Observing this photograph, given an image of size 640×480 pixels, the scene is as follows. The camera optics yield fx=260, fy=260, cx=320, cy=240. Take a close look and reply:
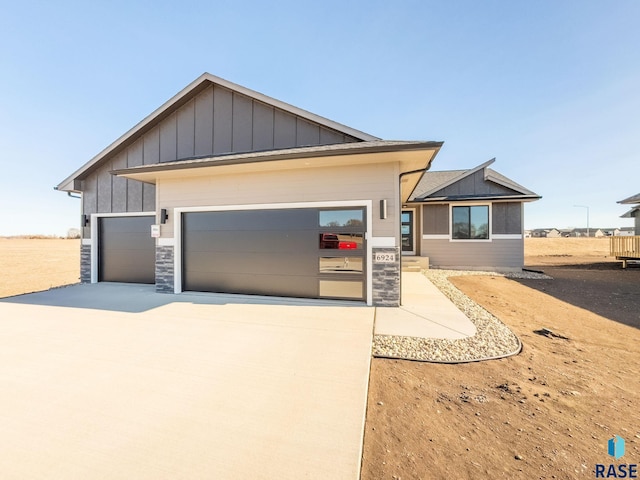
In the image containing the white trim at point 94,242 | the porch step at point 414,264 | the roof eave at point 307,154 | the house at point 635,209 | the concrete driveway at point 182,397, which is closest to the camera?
the concrete driveway at point 182,397

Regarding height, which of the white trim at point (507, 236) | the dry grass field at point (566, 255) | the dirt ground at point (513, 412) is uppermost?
the white trim at point (507, 236)

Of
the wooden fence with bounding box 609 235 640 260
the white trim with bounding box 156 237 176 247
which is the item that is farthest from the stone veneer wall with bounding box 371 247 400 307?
the wooden fence with bounding box 609 235 640 260

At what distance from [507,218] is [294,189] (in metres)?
10.4

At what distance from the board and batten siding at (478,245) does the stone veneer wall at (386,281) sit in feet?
24.3

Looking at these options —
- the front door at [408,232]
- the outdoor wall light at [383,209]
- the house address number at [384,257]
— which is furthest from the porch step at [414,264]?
the outdoor wall light at [383,209]

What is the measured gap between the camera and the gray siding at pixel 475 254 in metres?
11.6

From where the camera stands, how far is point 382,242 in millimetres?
5816

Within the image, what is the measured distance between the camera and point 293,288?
256 inches

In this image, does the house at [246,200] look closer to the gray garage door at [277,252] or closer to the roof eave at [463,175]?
the gray garage door at [277,252]

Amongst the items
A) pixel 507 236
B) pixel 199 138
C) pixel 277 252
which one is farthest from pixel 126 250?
pixel 507 236

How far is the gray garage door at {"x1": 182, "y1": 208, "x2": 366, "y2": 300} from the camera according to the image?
616 cm

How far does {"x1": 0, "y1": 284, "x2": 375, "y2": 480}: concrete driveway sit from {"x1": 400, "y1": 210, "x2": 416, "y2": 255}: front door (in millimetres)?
8803

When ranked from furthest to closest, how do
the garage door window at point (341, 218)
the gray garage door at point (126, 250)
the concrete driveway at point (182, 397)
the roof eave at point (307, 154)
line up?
the gray garage door at point (126, 250) → the garage door window at point (341, 218) → the roof eave at point (307, 154) → the concrete driveway at point (182, 397)

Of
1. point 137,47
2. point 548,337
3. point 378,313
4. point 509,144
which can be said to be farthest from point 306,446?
point 509,144
